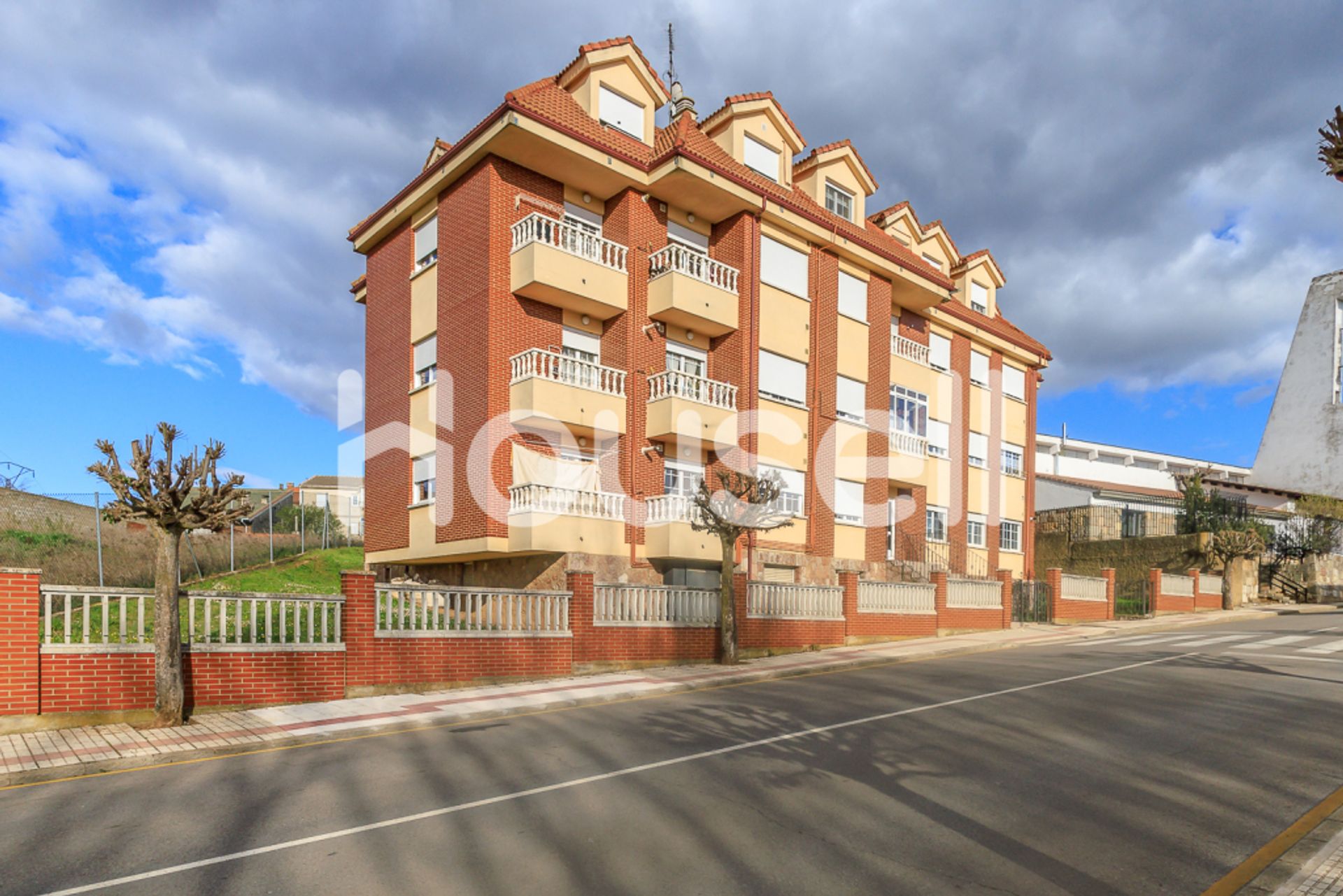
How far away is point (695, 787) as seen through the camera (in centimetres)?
755

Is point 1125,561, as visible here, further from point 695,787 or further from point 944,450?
point 695,787

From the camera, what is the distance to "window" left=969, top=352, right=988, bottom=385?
110 ft

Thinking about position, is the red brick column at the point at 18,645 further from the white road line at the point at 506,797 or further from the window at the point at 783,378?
the window at the point at 783,378

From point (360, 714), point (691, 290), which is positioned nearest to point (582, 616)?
point (360, 714)

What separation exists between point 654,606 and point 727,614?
5.04ft

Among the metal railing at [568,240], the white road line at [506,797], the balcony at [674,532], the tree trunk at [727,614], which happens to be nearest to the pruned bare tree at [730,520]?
the tree trunk at [727,614]

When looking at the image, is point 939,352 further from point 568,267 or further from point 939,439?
point 568,267

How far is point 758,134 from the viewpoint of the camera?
2525cm

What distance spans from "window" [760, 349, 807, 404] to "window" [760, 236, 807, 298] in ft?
6.69

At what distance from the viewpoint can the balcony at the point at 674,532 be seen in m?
20.8

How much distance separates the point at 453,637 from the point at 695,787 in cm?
724

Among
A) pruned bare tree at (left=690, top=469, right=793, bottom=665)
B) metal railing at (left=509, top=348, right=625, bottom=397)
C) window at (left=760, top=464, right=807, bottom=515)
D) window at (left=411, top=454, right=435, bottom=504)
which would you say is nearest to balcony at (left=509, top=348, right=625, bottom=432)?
metal railing at (left=509, top=348, right=625, bottom=397)

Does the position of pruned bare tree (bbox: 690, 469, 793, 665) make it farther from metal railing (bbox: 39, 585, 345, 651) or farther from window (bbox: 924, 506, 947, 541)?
window (bbox: 924, 506, 947, 541)

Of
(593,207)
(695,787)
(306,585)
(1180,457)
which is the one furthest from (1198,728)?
(1180,457)
